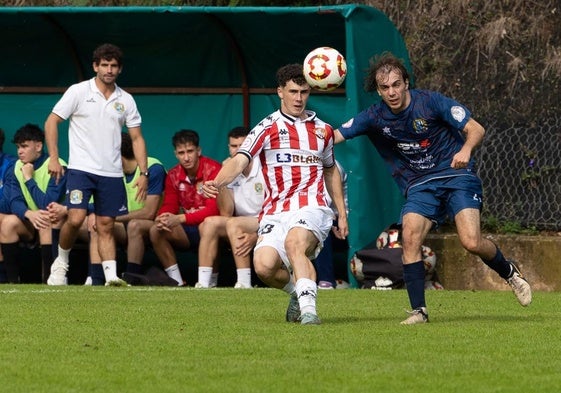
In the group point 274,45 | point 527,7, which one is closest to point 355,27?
point 274,45

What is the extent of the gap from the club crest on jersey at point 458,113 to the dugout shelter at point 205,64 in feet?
15.0

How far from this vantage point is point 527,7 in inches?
693

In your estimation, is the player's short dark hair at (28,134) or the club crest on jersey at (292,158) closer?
the club crest on jersey at (292,158)

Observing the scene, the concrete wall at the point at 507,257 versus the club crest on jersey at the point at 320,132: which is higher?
the club crest on jersey at the point at 320,132

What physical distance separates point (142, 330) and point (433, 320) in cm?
210

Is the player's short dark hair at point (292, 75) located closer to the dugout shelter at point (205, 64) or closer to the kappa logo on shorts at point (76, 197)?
the dugout shelter at point (205, 64)

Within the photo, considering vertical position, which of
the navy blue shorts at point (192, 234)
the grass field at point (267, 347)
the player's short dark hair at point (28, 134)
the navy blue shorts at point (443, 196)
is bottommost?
the grass field at point (267, 347)

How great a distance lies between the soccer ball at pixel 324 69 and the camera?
10539 mm

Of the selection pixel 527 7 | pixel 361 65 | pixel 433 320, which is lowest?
pixel 433 320

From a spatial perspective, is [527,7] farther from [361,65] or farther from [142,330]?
[142,330]

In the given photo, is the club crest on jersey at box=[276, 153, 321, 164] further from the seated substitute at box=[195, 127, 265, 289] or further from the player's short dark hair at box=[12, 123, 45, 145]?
the player's short dark hair at box=[12, 123, 45, 145]

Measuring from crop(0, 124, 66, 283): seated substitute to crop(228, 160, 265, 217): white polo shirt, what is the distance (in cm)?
194

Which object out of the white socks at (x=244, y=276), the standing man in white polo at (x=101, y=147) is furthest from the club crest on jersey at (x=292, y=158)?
the white socks at (x=244, y=276)

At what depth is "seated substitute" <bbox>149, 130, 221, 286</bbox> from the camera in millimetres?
14531
